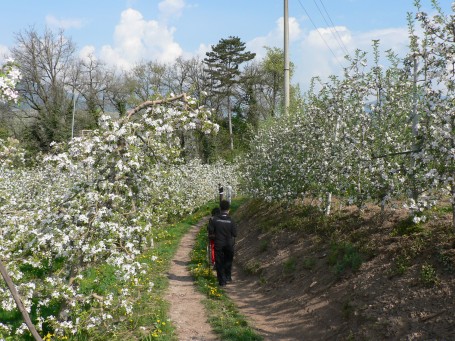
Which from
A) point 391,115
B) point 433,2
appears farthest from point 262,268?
point 433,2

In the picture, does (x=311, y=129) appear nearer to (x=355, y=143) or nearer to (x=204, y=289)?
(x=355, y=143)

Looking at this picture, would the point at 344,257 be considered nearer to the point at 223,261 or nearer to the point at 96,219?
the point at 223,261

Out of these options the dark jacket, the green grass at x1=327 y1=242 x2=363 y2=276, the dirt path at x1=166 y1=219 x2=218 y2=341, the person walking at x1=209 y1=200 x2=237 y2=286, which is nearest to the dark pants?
the person walking at x1=209 y1=200 x2=237 y2=286

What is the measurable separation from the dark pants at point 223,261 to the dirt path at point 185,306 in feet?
2.91

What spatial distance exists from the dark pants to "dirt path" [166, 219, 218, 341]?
2.91 feet

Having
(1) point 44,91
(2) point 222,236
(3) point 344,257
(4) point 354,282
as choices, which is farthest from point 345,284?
(1) point 44,91

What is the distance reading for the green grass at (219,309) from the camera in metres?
8.59

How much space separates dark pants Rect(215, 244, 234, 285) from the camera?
12144mm

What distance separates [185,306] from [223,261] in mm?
2313

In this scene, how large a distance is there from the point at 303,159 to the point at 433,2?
770 centimetres

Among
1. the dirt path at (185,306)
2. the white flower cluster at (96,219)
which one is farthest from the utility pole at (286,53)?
the white flower cluster at (96,219)

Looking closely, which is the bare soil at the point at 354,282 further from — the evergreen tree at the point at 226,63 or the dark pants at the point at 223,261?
the evergreen tree at the point at 226,63

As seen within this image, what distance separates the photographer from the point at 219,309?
1028 cm

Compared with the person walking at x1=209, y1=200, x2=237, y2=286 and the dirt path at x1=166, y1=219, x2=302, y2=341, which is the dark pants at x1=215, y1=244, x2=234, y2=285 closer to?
the person walking at x1=209, y1=200, x2=237, y2=286
